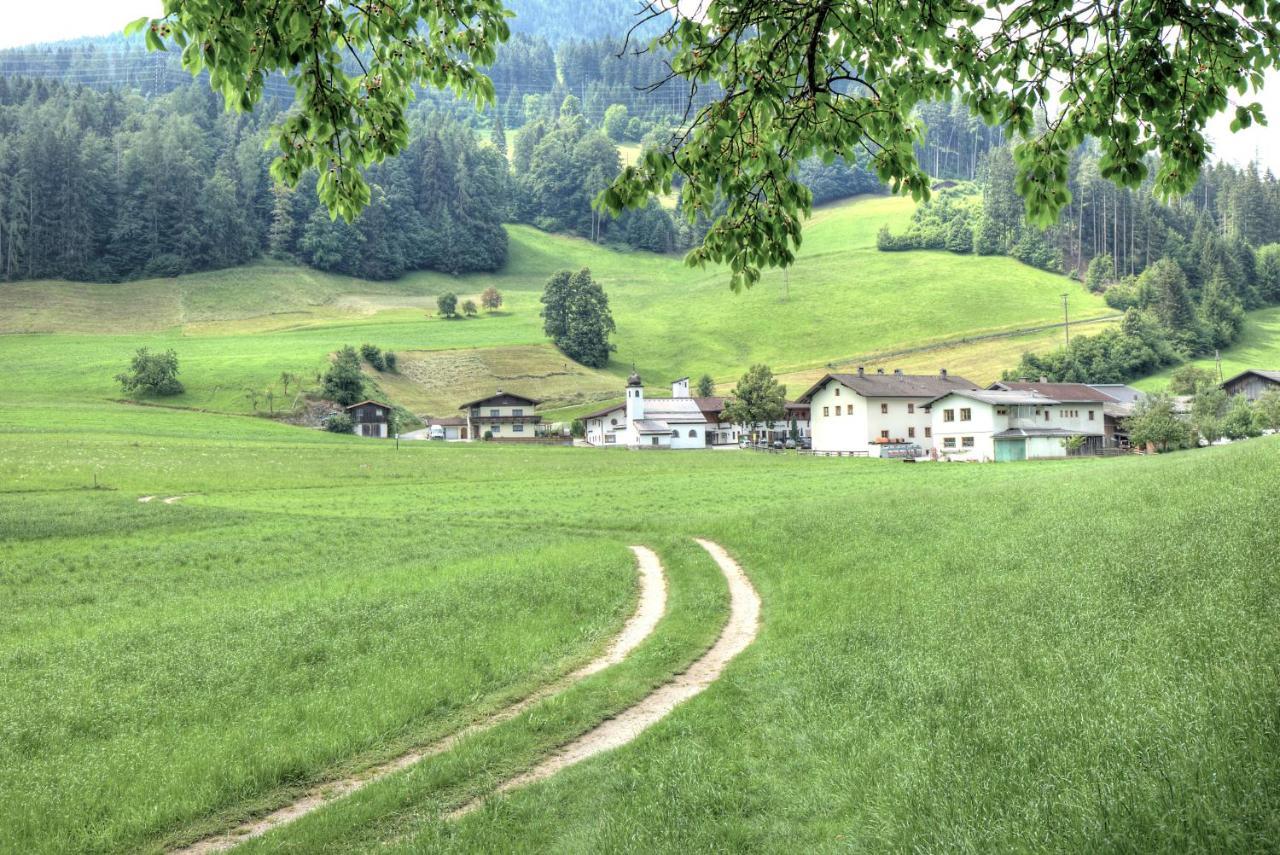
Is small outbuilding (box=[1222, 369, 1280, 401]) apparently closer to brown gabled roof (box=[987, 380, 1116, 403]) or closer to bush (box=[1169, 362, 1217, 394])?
bush (box=[1169, 362, 1217, 394])

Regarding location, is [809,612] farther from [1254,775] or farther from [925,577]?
[1254,775]

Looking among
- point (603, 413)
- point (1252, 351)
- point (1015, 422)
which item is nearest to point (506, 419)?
point (603, 413)

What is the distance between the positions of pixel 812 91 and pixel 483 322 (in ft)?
491

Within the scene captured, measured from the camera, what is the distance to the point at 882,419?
91.1 metres

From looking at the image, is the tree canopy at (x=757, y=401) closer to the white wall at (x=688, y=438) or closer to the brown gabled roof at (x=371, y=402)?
the white wall at (x=688, y=438)

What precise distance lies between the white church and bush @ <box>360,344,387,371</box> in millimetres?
31688

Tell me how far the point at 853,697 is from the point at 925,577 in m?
6.71

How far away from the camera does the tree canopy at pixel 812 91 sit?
712cm

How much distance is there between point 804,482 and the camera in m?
51.0

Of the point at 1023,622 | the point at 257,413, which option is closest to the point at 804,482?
the point at 1023,622

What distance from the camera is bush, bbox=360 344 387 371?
381 ft

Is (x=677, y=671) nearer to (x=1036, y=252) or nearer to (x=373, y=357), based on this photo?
(x=373, y=357)

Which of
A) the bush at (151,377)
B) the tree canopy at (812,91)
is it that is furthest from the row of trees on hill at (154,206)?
the tree canopy at (812,91)

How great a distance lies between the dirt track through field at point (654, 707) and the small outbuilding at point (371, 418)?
88.6 metres
